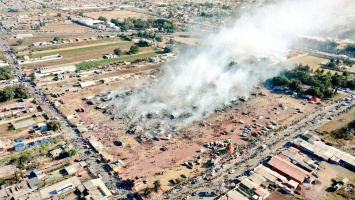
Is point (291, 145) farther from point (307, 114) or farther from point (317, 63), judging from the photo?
point (317, 63)

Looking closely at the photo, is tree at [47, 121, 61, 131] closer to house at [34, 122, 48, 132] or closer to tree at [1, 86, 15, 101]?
house at [34, 122, 48, 132]

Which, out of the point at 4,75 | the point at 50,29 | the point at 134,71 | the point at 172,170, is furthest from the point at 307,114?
the point at 50,29

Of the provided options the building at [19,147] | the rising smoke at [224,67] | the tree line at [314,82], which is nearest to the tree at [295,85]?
the tree line at [314,82]

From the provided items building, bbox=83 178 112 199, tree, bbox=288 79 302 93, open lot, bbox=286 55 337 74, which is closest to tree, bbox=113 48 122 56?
open lot, bbox=286 55 337 74

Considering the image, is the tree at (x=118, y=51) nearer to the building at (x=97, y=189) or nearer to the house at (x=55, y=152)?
the house at (x=55, y=152)

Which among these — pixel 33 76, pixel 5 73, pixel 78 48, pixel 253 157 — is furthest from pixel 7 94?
pixel 253 157
